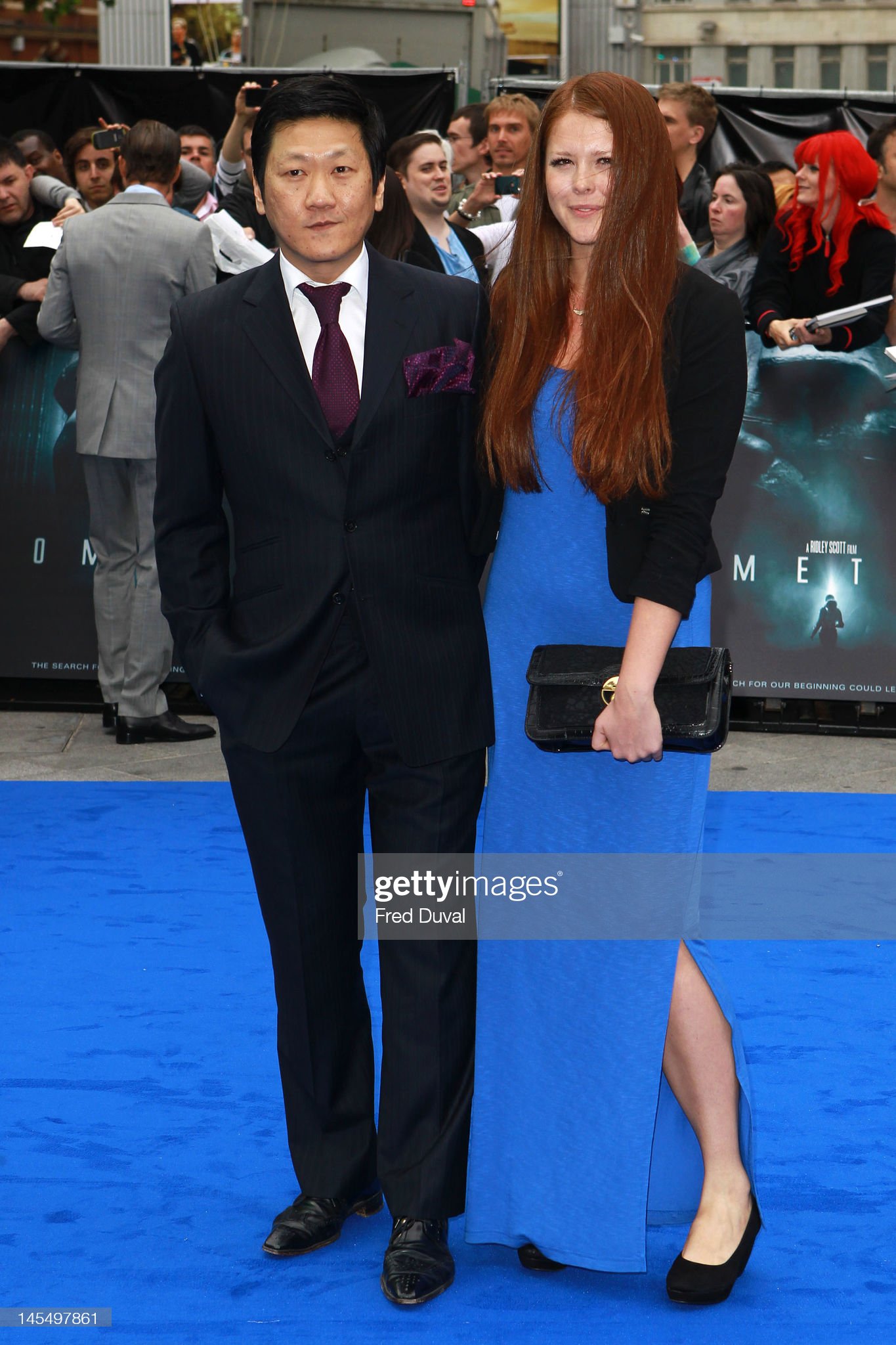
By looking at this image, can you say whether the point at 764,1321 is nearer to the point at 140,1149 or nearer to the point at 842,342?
the point at 140,1149

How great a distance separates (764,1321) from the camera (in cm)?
276

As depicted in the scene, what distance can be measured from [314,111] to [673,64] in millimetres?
69120

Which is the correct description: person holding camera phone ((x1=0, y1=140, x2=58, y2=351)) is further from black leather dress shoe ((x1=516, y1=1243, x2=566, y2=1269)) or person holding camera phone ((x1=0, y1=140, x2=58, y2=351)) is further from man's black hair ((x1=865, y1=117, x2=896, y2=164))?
black leather dress shoe ((x1=516, y1=1243, x2=566, y2=1269))

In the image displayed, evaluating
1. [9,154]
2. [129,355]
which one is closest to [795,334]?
[129,355]

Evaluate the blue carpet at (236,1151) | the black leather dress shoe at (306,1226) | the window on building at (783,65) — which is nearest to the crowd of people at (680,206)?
the blue carpet at (236,1151)

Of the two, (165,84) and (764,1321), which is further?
(165,84)

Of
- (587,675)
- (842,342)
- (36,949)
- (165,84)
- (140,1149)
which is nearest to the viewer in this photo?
(587,675)

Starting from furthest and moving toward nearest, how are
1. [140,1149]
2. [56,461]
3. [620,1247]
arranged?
[56,461] < [140,1149] < [620,1247]

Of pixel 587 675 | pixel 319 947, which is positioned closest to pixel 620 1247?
A: pixel 319 947

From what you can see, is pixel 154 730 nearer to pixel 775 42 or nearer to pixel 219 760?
pixel 219 760

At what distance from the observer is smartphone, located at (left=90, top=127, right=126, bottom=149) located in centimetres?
797

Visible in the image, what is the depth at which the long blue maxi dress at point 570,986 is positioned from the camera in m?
2.76

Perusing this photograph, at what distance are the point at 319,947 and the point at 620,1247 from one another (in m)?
0.73

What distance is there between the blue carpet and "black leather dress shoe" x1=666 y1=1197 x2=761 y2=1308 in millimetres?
20
